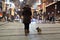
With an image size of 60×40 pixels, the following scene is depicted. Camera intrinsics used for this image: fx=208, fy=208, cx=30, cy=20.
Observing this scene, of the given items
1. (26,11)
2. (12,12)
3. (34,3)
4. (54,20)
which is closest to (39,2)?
(34,3)

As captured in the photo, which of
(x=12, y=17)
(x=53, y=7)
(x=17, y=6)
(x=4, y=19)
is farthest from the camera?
(x=17, y=6)

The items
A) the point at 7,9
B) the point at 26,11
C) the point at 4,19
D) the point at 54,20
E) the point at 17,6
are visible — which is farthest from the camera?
the point at 7,9

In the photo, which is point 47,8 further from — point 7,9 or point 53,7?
point 7,9

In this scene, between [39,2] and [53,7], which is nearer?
[53,7]

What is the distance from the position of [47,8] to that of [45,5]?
2306mm

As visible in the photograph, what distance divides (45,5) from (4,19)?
40.0 feet

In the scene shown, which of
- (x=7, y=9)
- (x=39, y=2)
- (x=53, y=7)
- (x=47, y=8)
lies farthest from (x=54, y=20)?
(x=7, y=9)

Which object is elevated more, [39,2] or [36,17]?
[39,2]

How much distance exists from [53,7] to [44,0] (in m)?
11.7

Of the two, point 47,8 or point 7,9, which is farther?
point 7,9

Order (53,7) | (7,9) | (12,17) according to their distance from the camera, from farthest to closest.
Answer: (7,9), (12,17), (53,7)

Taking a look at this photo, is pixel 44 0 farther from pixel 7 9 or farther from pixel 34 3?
pixel 7 9

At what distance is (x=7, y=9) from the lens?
70125 millimetres

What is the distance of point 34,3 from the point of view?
61062 millimetres
